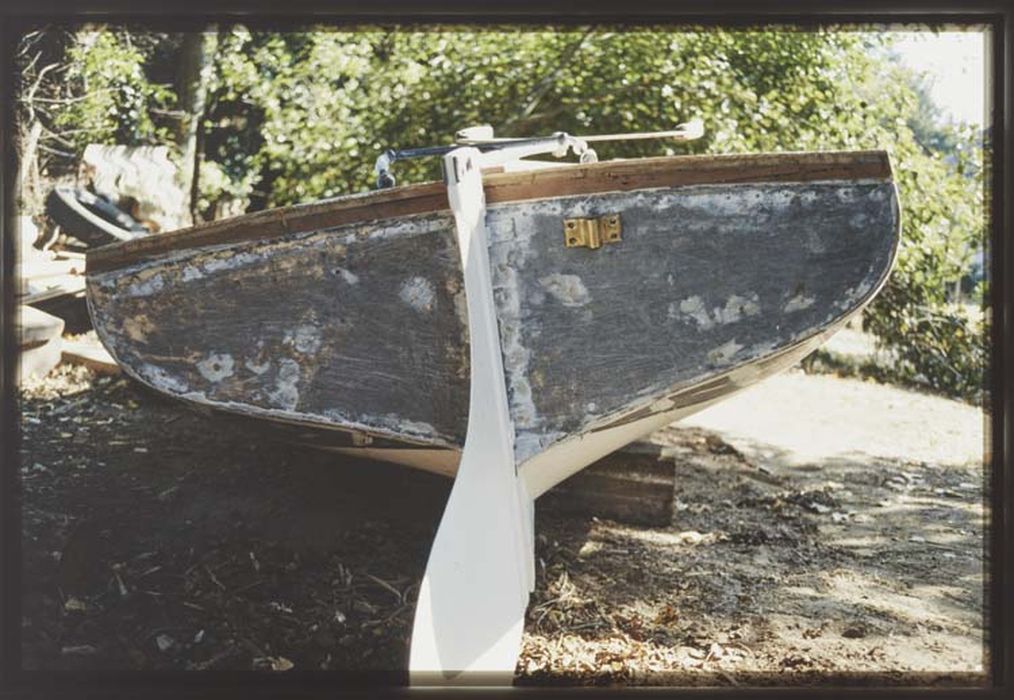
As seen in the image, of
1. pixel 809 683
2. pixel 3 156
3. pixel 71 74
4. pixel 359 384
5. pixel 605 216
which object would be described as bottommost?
pixel 809 683

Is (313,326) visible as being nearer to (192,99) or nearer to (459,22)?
(459,22)

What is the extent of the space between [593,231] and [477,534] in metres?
0.67

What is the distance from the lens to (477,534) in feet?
5.51

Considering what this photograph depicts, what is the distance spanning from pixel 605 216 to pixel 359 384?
27.3 inches

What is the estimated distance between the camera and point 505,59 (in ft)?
11.3

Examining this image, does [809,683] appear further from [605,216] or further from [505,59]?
[505,59]

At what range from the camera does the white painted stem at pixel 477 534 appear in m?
1.60

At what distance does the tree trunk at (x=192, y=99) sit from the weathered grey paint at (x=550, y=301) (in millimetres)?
1962

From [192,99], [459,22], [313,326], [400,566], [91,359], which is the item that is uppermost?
[192,99]

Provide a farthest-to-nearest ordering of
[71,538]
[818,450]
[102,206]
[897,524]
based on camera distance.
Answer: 1. [102,206]
2. [818,450]
3. [897,524]
4. [71,538]

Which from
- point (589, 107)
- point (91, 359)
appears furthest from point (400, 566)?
point (589, 107)

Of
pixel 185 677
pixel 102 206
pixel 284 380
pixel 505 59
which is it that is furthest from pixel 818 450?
pixel 102 206

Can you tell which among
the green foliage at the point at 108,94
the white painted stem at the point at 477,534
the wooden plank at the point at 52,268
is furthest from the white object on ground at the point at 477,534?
the wooden plank at the point at 52,268

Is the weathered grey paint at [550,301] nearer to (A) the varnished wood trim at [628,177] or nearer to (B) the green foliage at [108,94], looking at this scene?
(A) the varnished wood trim at [628,177]
